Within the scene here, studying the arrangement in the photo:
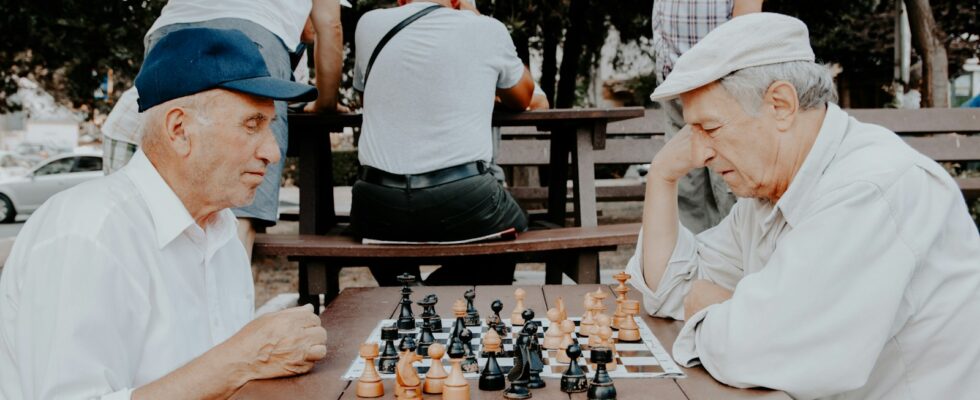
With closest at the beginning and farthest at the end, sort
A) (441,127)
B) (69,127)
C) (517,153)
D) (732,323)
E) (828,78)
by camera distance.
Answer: (732,323), (828,78), (441,127), (517,153), (69,127)

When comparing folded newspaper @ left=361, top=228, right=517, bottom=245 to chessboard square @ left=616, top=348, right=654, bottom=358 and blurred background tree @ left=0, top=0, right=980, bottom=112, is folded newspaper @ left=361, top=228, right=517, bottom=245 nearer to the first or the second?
chessboard square @ left=616, top=348, right=654, bottom=358

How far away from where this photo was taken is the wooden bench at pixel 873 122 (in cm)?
756

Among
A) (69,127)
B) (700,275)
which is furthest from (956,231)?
(69,127)

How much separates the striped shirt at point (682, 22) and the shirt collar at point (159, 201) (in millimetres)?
3349

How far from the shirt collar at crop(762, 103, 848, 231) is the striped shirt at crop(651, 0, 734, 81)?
9.19 ft

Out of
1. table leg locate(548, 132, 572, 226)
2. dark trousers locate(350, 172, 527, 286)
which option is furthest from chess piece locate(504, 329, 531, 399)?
table leg locate(548, 132, 572, 226)

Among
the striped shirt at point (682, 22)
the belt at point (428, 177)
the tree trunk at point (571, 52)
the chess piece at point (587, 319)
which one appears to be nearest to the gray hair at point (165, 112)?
the chess piece at point (587, 319)

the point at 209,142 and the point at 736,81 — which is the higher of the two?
the point at 736,81

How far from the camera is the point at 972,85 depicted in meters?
34.6

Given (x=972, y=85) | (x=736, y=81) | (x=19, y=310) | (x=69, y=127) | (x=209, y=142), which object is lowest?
(x=69, y=127)

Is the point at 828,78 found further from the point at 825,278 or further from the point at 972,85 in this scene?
the point at 972,85

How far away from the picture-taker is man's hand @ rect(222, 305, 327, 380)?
1.99 m

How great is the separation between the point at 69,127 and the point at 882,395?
236 feet

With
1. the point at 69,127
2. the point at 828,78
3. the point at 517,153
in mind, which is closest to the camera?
the point at 828,78
